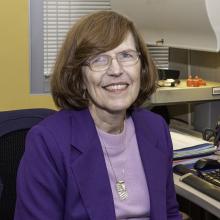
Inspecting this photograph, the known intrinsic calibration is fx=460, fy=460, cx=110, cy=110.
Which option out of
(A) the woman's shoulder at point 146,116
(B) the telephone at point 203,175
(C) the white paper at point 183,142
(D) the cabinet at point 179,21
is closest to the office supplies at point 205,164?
(B) the telephone at point 203,175

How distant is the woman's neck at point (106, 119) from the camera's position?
1437 mm

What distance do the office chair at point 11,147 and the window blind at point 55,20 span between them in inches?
53.4

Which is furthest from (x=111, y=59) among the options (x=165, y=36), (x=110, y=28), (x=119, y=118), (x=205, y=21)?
(x=165, y=36)

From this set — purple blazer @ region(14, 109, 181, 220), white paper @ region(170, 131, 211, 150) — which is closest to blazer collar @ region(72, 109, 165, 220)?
purple blazer @ region(14, 109, 181, 220)

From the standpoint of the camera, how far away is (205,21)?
202 centimetres

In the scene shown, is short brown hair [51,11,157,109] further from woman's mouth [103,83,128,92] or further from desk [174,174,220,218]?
desk [174,174,220,218]

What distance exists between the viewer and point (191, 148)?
219 centimetres

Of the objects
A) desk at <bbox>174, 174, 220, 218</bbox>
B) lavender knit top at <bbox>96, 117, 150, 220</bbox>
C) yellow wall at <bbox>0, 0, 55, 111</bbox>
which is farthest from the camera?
yellow wall at <bbox>0, 0, 55, 111</bbox>

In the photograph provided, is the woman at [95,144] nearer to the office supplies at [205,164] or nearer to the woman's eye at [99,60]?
the woman's eye at [99,60]

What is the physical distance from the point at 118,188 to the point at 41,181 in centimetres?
25

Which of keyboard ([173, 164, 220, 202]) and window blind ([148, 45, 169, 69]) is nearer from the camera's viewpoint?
keyboard ([173, 164, 220, 202])

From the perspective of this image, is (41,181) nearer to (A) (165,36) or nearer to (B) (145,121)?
(B) (145,121)

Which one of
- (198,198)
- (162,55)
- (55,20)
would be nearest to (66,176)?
(198,198)

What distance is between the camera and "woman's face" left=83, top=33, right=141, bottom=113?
134cm
